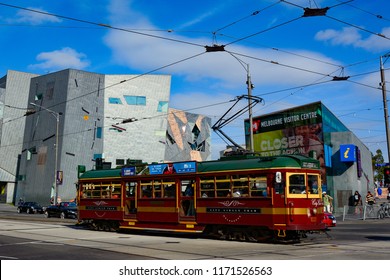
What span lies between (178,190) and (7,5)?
9.00 meters

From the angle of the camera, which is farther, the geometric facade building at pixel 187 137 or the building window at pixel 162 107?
the geometric facade building at pixel 187 137

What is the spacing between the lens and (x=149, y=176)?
1895cm

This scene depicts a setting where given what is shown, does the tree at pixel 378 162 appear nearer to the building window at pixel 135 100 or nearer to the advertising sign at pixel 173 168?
the building window at pixel 135 100

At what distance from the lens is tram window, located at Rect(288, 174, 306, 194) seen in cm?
1488

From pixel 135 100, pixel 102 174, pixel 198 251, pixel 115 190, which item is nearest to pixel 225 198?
pixel 198 251

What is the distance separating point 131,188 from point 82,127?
1574 inches

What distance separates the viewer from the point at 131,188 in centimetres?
1981

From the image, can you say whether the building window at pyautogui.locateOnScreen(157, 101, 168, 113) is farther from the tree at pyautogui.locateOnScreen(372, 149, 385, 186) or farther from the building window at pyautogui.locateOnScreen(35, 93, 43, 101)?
the tree at pyautogui.locateOnScreen(372, 149, 385, 186)

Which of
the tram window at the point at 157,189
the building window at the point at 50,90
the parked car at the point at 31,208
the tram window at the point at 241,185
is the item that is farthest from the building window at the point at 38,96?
the tram window at the point at 241,185

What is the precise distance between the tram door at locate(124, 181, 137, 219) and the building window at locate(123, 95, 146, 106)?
4366 cm

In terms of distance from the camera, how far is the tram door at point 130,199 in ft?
64.2

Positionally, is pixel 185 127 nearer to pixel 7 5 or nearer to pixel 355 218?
pixel 355 218

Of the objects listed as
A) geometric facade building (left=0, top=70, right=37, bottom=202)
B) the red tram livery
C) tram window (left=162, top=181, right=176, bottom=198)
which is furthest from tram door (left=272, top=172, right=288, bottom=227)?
geometric facade building (left=0, top=70, right=37, bottom=202)

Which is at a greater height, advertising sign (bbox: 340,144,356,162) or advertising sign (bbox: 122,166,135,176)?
advertising sign (bbox: 340,144,356,162)
